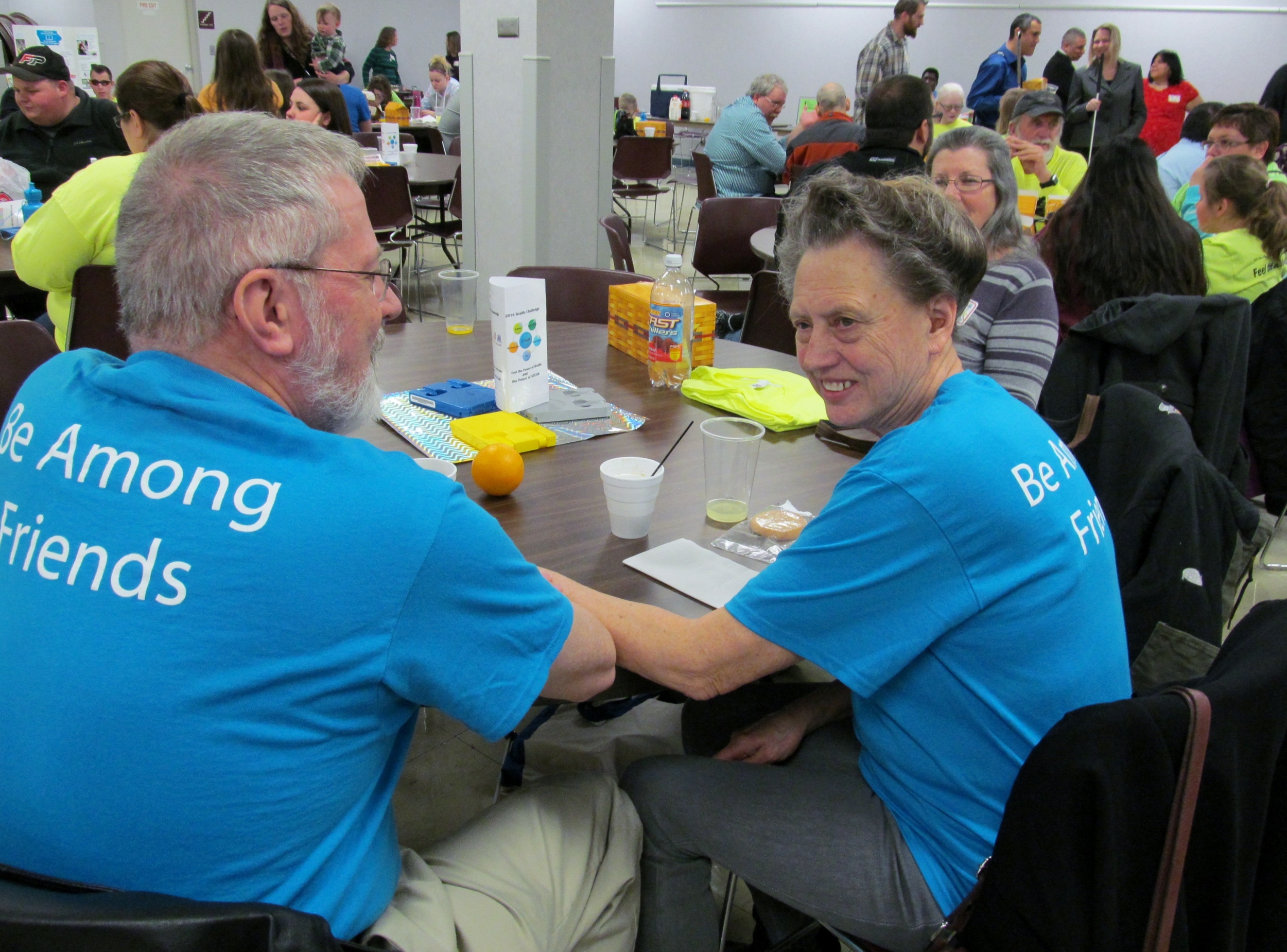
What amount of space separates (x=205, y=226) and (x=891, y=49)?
23.9ft

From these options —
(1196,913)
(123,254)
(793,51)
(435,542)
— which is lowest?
(1196,913)

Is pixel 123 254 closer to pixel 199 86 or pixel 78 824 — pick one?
pixel 78 824

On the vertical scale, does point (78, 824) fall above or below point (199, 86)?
below

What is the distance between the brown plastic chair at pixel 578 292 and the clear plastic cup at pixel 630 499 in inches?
61.2

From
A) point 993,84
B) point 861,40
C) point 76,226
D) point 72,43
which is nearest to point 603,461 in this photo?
point 76,226

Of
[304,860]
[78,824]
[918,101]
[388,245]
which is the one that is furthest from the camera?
[388,245]

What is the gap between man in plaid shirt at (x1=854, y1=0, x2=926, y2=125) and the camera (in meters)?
6.95

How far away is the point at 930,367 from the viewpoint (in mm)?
1328

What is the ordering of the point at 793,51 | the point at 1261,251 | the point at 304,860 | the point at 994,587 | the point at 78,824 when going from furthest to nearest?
1. the point at 793,51
2. the point at 1261,251
3. the point at 994,587
4. the point at 304,860
5. the point at 78,824

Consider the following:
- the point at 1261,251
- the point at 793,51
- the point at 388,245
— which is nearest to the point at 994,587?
the point at 1261,251

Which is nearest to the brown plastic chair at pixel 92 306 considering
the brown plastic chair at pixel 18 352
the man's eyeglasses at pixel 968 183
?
the brown plastic chair at pixel 18 352

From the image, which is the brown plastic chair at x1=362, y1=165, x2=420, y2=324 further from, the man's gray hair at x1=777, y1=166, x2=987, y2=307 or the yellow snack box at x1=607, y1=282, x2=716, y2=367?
the man's gray hair at x1=777, y1=166, x2=987, y2=307

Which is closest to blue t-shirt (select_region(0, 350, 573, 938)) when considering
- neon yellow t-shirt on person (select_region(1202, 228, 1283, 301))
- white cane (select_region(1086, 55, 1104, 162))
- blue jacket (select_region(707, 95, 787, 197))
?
neon yellow t-shirt on person (select_region(1202, 228, 1283, 301))

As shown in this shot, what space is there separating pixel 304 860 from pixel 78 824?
199 mm
